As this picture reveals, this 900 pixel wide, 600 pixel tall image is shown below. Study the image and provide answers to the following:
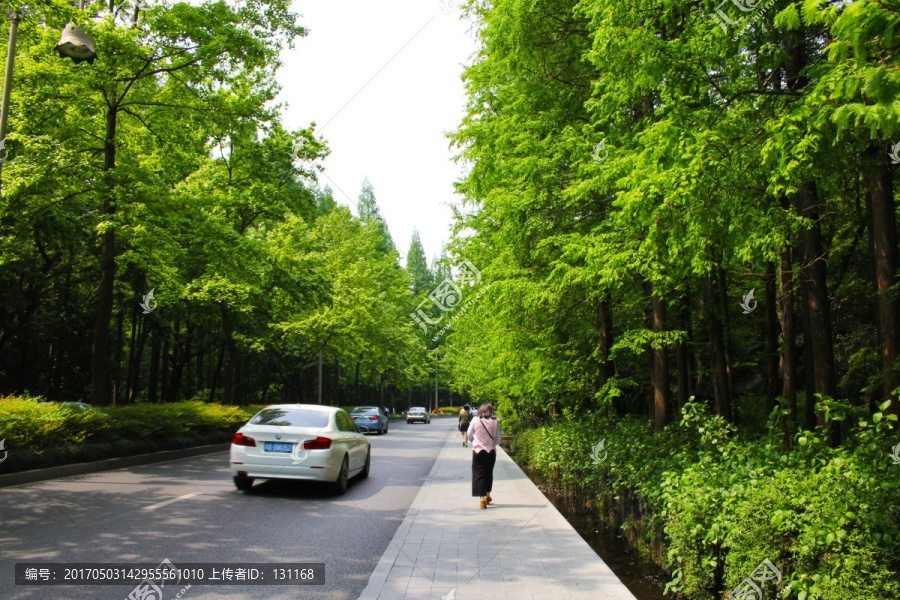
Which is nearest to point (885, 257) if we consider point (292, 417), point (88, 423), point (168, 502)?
point (292, 417)

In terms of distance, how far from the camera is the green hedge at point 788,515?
12.6ft

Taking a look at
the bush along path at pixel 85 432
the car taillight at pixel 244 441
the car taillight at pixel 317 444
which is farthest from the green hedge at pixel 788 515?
the bush along path at pixel 85 432

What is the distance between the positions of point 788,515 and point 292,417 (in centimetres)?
831

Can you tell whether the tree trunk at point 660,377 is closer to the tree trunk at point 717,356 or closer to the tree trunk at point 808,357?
the tree trunk at point 808,357

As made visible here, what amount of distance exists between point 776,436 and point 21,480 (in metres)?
11.5

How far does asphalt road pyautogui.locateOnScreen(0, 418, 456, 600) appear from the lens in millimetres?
5352

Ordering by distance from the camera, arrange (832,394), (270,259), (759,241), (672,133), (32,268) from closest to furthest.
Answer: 1. (672,133)
2. (759,241)
3. (832,394)
4. (270,259)
5. (32,268)

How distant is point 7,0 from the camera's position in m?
11.8

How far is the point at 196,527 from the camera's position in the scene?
7.46 meters

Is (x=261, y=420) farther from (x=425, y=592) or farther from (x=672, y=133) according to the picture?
(x=672, y=133)

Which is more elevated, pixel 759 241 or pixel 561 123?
pixel 561 123

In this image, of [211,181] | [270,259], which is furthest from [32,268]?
[270,259]

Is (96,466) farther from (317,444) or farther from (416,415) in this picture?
(416,415)

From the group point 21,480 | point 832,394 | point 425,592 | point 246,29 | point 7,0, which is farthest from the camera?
point 246,29
